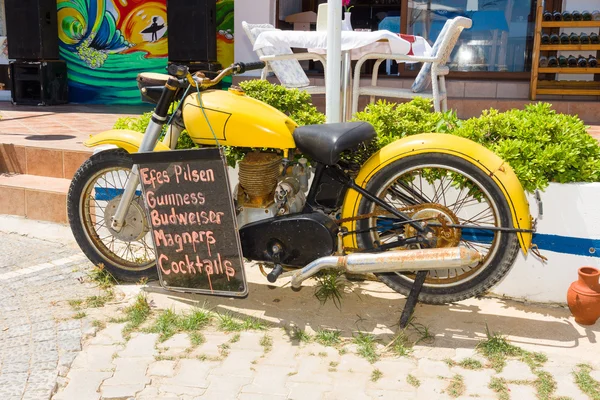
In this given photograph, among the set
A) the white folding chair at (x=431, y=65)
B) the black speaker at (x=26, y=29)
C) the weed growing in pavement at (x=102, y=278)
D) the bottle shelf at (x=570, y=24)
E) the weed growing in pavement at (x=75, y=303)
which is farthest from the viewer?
the black speaker at (x=26, y=29)

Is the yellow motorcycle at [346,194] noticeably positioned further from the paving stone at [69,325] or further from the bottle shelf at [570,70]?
the bottle shelf at [570,70]

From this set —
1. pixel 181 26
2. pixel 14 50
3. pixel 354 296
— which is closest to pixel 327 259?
pixel 354 296

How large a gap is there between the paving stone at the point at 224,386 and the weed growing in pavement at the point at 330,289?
919 millimetres

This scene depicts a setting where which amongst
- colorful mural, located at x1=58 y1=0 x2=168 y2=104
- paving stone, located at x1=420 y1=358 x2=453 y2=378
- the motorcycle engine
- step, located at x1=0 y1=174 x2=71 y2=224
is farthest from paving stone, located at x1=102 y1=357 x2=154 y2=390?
colorful mural, located at x1=58 y1=0 x2=168 y2=104

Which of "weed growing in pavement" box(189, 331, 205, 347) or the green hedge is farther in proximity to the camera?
the green hedge

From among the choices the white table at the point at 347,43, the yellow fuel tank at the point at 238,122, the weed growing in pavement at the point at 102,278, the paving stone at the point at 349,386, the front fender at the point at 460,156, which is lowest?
the paving stone at the point at 349,386

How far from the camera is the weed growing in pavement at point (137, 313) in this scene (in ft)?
11.4

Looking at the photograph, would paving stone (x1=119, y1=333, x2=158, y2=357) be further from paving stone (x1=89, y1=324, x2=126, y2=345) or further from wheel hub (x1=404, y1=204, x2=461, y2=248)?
wheel hub (x1=404, y1=204, x2=461, y2=248)

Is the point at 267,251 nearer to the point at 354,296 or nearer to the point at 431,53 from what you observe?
the point at 354,296

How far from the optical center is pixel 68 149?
18.8ft

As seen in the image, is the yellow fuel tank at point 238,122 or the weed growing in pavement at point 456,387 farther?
the yellow fuel tank at point 238,122

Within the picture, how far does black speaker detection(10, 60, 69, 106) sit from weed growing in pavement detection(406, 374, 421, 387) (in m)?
9.17

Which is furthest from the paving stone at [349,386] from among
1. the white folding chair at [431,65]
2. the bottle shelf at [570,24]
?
the bottle shelf at [570,24]

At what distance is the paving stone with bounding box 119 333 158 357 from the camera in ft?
10.4
